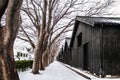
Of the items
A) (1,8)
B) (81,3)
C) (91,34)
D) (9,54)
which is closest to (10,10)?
(1,8)

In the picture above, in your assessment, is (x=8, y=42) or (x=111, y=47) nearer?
(x=8, y=42)

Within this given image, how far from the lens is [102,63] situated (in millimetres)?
15758

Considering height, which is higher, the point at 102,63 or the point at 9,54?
the point at 9,54

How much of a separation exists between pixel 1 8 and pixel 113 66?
32.0 ft

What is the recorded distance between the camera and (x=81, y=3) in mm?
26094

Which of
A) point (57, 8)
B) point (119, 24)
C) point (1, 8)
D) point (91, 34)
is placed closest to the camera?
point (1, 8)

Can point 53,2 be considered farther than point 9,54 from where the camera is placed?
Yes

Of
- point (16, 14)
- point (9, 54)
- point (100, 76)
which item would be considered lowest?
point (100, 76)

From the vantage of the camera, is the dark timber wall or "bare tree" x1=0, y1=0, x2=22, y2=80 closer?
"bare tree" x1=0, y1=0, x2=22, y2=80

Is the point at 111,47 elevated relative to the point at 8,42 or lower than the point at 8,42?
lower

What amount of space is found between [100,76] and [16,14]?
873cm

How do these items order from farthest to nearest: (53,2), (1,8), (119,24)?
1. (53,2)
2. (119,24)
3. (1,8)

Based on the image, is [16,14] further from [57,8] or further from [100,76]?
[57,8]

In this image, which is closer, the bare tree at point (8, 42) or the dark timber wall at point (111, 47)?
the bare tree at point (8, 42)
